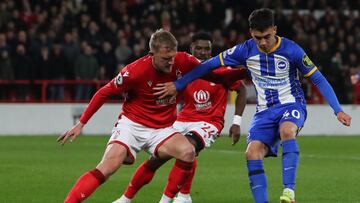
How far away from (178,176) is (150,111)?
2.23 ft

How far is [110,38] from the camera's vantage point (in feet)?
79.2

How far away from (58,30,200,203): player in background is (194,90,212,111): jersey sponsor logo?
1.44 m

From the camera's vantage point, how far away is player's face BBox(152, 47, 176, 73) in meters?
9.10

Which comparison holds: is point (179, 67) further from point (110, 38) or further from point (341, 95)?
point (341, 95)

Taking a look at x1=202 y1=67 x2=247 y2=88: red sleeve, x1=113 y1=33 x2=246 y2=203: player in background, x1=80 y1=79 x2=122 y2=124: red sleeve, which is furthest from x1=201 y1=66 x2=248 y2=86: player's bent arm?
x1=80 y1=79 x2=122 y2=124: red sleeve

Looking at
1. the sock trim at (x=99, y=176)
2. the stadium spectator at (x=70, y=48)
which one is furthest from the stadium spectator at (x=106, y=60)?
Answer: the sock trim at (x=99, y=176)

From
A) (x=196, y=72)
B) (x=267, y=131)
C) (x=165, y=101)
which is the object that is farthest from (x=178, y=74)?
(x=267, y=131)

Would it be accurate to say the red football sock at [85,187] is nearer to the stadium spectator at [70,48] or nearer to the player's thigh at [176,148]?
the player's thigh at [176,148]

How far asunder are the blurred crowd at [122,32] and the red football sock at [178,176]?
1319 centimetres

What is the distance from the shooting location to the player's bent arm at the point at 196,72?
9.38m

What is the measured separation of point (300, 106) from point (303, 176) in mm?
4183

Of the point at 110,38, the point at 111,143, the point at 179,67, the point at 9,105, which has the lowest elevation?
the point at 9,105

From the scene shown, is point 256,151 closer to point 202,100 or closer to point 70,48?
point 202,100

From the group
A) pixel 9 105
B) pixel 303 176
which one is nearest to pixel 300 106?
pixel 303 176
